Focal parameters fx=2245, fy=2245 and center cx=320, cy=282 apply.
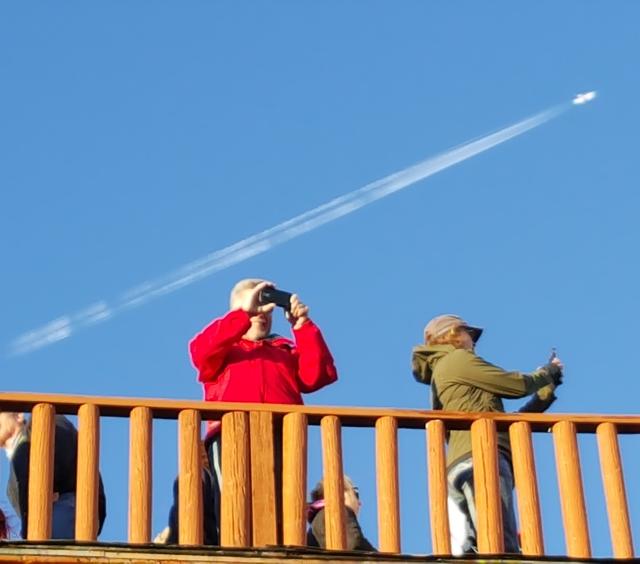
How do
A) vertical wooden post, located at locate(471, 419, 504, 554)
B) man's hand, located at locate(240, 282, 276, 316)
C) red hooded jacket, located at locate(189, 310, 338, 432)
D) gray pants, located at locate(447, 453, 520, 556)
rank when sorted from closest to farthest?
vertical wooden post, located at locate(471, 419, 504, 554), gray pants, located at locate(447, 453, 520, 556), red hooded jacket, located at locate(189, 310, 338, 432), man's hand, located at locate(240, 282, 276, 316)

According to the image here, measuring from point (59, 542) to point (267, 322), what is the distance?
2.62m

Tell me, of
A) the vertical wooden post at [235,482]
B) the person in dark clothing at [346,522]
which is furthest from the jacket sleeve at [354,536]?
the vertical wooden post at [235,482]

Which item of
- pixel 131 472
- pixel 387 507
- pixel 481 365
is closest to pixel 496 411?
pixel 481 365

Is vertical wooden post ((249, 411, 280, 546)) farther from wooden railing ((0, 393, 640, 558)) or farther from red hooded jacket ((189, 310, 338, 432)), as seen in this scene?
red hooded jacket ((189, 310, 338, 432))

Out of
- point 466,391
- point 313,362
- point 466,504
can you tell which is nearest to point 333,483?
point 466,504

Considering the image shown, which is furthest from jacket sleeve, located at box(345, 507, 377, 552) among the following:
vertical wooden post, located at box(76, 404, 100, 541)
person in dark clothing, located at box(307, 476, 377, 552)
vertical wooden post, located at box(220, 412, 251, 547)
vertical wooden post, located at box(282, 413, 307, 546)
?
vertical wooden post, located at box(76, 404, 100, 541)

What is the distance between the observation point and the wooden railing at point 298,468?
41.5 ft

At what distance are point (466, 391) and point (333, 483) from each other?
1336 mm

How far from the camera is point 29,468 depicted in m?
12.7

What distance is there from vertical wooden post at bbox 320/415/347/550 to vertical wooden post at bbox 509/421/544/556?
3.47ft

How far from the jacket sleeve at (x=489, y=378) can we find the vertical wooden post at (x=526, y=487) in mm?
516

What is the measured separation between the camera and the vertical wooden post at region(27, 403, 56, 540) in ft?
40.9

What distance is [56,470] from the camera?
12.9m

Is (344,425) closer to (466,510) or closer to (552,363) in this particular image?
(466,510)
